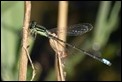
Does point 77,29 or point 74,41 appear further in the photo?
point 74,41

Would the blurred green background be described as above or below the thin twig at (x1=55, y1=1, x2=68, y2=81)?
below

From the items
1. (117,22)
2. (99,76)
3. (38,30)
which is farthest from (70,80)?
(38,30)

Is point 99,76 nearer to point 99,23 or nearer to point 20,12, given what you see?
point 99,23

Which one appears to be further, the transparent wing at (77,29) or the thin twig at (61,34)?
A: the transparent wing at (77,29)

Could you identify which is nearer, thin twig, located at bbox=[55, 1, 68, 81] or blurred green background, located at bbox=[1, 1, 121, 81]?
thin twig, located at bbox=[55, 1, 68, 81]

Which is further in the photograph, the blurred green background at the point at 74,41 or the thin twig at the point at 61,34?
the blurred green background at the point at 74,41

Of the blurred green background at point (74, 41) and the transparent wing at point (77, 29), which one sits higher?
the transparent wing at point (77, 29)

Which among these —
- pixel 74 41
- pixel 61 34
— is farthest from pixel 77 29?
pixel 74 41

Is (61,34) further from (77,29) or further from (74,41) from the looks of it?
(74,41)
